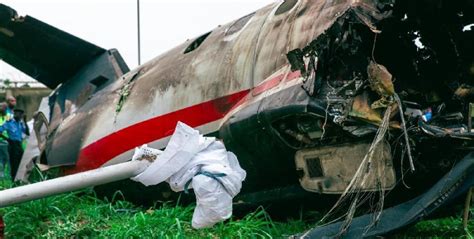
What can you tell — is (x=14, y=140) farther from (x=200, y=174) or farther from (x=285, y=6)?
(x=200, y=174)

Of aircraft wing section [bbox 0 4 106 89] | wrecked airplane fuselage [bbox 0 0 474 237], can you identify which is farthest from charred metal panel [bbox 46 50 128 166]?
wrecked airplane fuselage [bbox 0 0 474 237]

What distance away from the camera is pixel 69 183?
4844 mm

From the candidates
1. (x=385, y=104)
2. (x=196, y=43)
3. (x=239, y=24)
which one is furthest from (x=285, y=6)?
(x=385, y=104)

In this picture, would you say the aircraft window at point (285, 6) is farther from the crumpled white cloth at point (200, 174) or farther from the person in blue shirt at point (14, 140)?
the person in blue shirt at point (14, 140)

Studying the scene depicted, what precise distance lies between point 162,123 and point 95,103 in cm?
184

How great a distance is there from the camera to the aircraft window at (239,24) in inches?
246

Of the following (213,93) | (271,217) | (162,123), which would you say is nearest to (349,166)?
(271,217)

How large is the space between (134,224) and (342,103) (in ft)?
6.58

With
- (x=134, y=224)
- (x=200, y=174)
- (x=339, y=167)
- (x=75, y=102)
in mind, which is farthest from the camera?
(x=75, y=102)

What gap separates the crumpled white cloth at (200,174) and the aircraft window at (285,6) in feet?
5.34

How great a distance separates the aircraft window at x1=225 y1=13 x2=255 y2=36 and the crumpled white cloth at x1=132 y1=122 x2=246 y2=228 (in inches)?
76.2

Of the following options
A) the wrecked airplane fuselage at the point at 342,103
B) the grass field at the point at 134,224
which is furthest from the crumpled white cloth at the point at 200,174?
the wrecked airplane fuselage at the point at 342,103

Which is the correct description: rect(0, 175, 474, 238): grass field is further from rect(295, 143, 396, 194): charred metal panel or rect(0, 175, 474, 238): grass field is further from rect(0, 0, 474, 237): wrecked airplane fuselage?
rect(295, 143, 396, 194): charred metal panel

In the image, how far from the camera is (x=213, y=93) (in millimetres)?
5746
